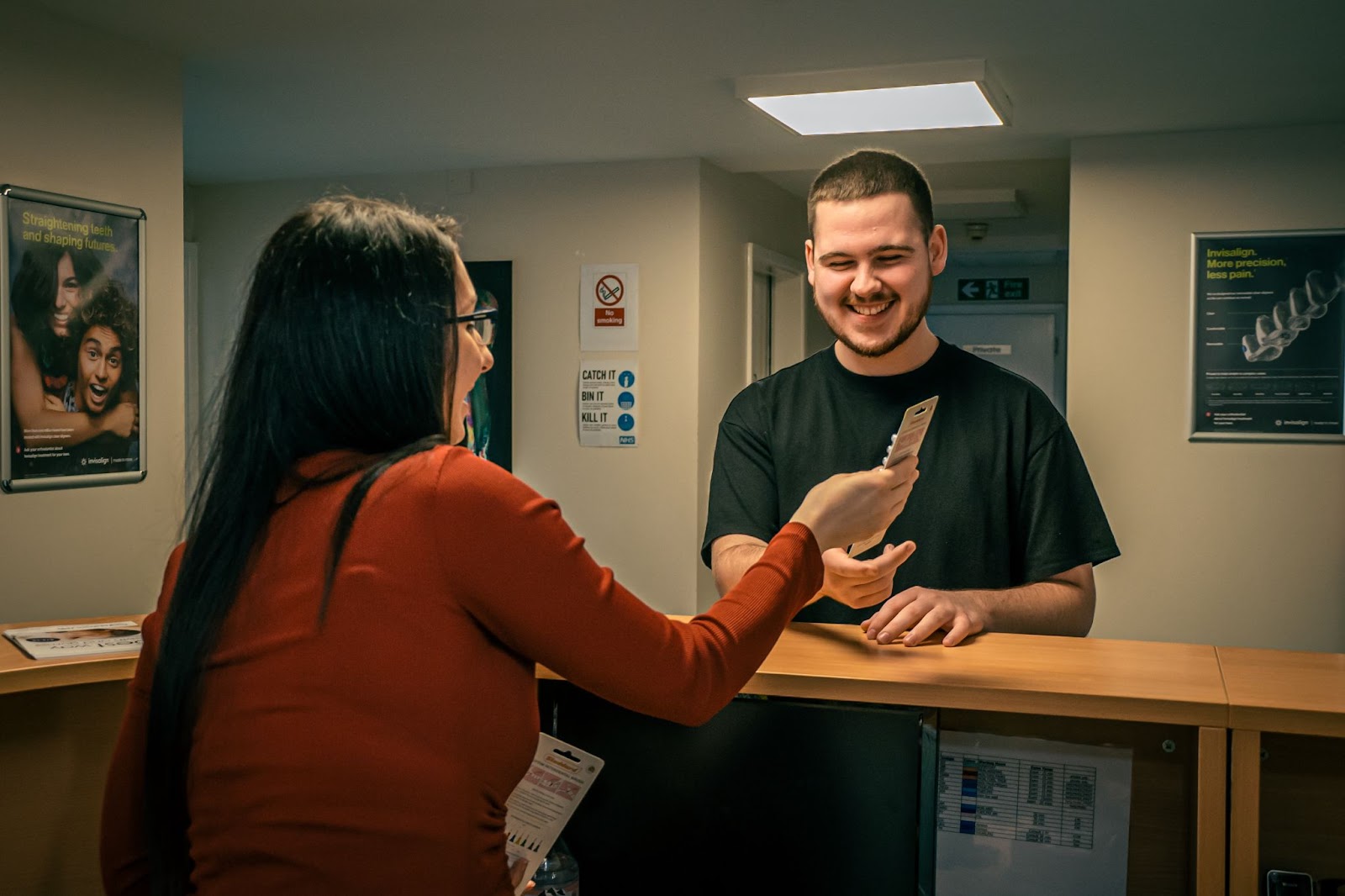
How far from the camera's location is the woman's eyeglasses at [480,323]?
1047mm

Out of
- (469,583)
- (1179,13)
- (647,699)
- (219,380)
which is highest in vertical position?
(1179,13)

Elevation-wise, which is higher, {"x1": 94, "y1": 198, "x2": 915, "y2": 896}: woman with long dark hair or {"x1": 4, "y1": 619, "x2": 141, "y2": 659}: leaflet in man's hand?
{"x1": 94, "y1": 198, "x2": 915, "y2": 896}: woman with long dark hair

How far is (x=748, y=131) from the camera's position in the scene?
195 inches

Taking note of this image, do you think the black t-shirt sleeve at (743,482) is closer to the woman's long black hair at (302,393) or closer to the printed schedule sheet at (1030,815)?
the printed schedule sheet at (1030,815)

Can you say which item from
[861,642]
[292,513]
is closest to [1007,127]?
[861,642]

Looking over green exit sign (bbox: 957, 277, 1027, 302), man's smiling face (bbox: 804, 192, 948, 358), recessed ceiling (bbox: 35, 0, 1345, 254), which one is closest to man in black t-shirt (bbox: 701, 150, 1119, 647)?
man's smiling face (bbox: 804, 192, 948, 358)

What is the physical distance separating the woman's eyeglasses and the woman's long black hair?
0.09 feet

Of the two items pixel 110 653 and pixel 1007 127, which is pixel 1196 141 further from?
pixel 110 653

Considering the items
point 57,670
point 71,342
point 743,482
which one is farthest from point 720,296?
point 57,670

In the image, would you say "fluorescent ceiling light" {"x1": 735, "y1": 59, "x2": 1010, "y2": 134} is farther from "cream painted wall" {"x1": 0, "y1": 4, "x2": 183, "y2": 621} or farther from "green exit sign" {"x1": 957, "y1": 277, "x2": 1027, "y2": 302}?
"green exit sign" {"x1": 957, "y1": 277, "x2": 1027, "y2": 302}

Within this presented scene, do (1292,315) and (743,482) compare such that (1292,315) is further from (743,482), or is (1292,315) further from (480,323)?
(480,323)

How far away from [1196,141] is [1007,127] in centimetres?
79

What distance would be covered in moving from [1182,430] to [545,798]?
418cm

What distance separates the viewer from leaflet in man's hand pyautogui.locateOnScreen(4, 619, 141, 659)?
5.58 feet
